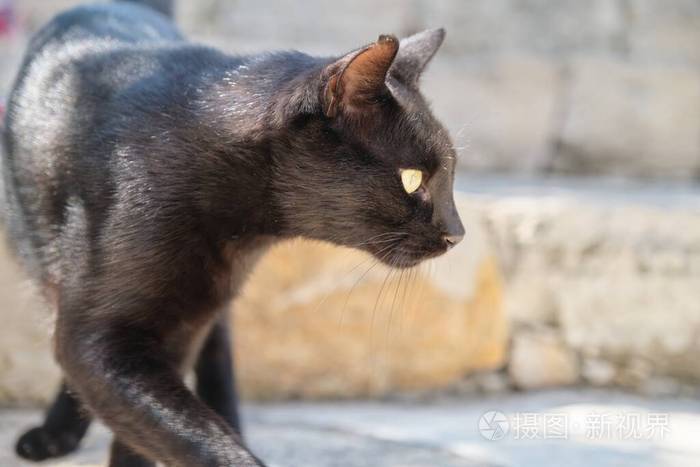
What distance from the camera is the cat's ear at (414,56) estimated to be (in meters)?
1.97

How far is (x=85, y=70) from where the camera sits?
2.09m

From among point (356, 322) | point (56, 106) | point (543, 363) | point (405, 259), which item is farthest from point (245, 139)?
point (543, 363)

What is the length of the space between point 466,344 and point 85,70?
1.46 m

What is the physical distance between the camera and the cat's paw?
7.60 ft

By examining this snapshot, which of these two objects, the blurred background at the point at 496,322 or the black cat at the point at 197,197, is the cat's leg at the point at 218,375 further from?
the blurred background at the point at 496,322

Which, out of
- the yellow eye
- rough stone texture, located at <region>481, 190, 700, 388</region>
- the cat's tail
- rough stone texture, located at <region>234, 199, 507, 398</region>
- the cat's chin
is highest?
the cat's tail

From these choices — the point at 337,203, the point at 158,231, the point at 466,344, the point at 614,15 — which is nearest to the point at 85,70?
the point at 158,231

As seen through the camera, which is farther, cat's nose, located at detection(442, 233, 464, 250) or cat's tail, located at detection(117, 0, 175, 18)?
cat's tail, located at detection(117, 0, 175, 18)

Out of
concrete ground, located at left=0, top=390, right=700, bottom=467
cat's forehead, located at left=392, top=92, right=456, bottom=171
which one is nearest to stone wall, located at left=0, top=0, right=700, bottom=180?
concrete ground, located at left=0, top=390, right=700, bottom=467

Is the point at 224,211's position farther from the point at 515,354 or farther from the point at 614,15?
the point at 614,15

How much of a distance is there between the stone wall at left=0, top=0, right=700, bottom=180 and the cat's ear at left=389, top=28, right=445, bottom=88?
197 centimetres

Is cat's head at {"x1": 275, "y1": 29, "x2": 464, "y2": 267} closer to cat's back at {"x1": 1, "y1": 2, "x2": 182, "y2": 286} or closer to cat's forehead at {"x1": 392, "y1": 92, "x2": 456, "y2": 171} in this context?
cat's forehead at {"x1": 392, "y1": 92, "x2": 456, "y2": 171}

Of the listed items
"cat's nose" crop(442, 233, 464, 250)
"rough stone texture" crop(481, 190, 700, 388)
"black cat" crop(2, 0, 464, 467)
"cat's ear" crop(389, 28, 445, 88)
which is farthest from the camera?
"rough stone texture" crop(481, 190, 700, 388)

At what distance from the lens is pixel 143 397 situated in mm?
1743
